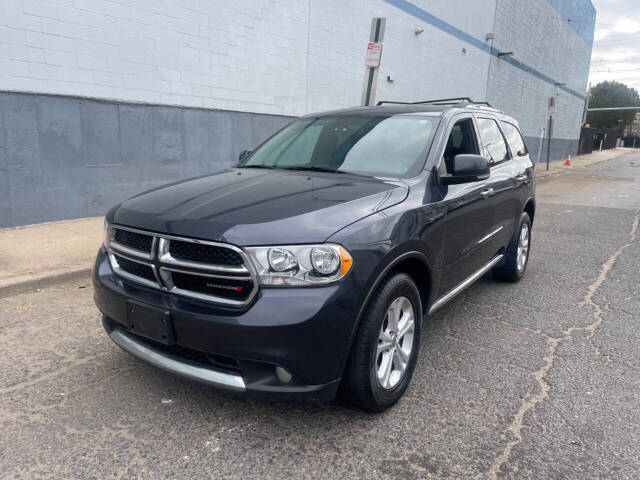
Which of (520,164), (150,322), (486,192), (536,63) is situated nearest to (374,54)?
(520,164)

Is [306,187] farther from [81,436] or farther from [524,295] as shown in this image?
[524,295]

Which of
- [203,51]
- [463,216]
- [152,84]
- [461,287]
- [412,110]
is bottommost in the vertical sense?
[461,287]

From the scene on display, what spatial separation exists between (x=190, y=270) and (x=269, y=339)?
55cm

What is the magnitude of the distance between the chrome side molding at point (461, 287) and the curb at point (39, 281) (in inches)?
144

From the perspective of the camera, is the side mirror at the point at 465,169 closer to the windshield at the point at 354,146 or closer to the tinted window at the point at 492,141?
the windshield at the point at 354,146

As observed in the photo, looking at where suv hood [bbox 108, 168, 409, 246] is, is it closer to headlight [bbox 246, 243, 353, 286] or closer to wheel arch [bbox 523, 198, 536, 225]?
headlight [bbox 246, 243, 353, 286]

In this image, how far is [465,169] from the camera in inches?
134

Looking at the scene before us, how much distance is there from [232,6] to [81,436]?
27.0ft

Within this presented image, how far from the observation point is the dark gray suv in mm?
2410

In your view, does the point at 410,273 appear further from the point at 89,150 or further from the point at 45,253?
the point at 89,150

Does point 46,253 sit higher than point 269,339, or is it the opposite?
point 269,339

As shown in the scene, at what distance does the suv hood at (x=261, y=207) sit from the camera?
2488 millimetres

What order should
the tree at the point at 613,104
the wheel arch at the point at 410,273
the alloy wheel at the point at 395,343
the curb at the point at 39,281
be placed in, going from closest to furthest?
the wheel arch at the point at 410,273
the alloy wheel at the point at 395,343
the curb at the point at 39,281
the tree at the point at 613,104

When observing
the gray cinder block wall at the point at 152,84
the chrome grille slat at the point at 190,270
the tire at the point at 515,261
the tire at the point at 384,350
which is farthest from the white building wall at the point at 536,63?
the chrome grille slat at the point at 190,270
